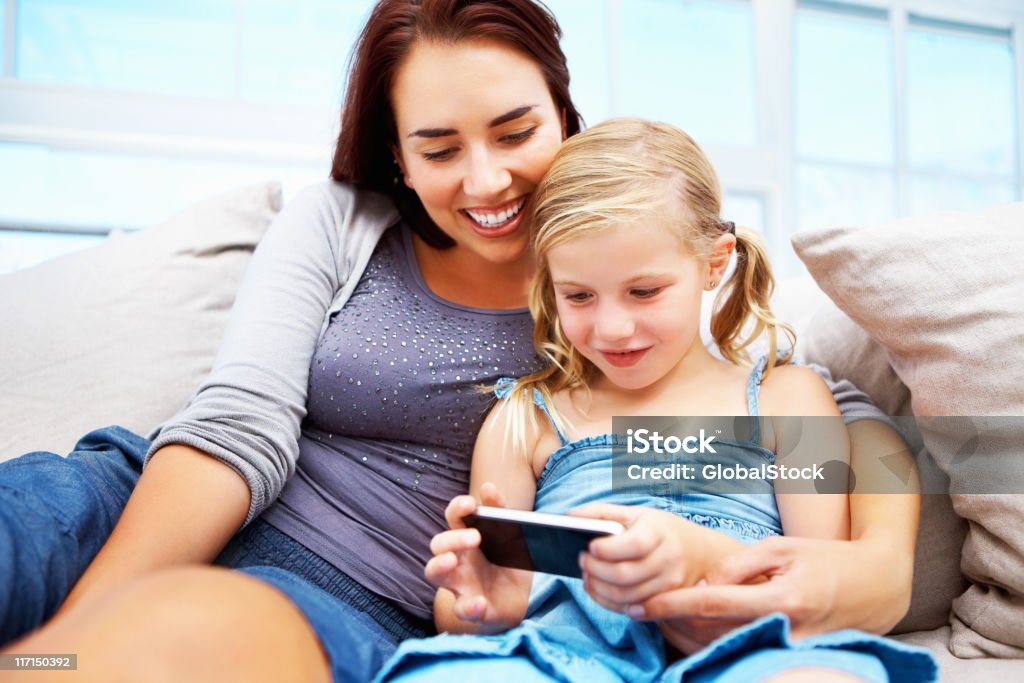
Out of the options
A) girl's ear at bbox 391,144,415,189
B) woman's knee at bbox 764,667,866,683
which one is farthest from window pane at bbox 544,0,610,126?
woman's knee at bbox 764,667,866,683

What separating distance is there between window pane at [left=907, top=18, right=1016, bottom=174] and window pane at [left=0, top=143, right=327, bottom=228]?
214 centimetres

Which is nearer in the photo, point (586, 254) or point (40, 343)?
point (586, 254)

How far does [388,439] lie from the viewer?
118 centimetres

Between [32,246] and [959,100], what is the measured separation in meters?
3.05

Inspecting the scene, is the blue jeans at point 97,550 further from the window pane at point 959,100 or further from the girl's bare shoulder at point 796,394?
the window pane at point 959,100

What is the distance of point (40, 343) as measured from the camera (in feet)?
4.21

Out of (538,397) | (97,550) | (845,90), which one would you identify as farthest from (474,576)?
(845,90)

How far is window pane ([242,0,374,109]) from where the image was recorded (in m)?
2.33

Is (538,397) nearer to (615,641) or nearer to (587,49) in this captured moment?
(615,641)

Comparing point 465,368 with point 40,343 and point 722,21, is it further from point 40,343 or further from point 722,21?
point 722,21

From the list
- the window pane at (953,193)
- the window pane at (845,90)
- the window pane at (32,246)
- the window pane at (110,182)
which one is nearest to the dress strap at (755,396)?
the window pane at (110,182)

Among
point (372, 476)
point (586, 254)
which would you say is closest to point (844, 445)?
point (586, 254)

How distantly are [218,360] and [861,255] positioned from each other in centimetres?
86

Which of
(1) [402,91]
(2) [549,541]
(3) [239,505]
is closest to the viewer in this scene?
(2) [549,541]
